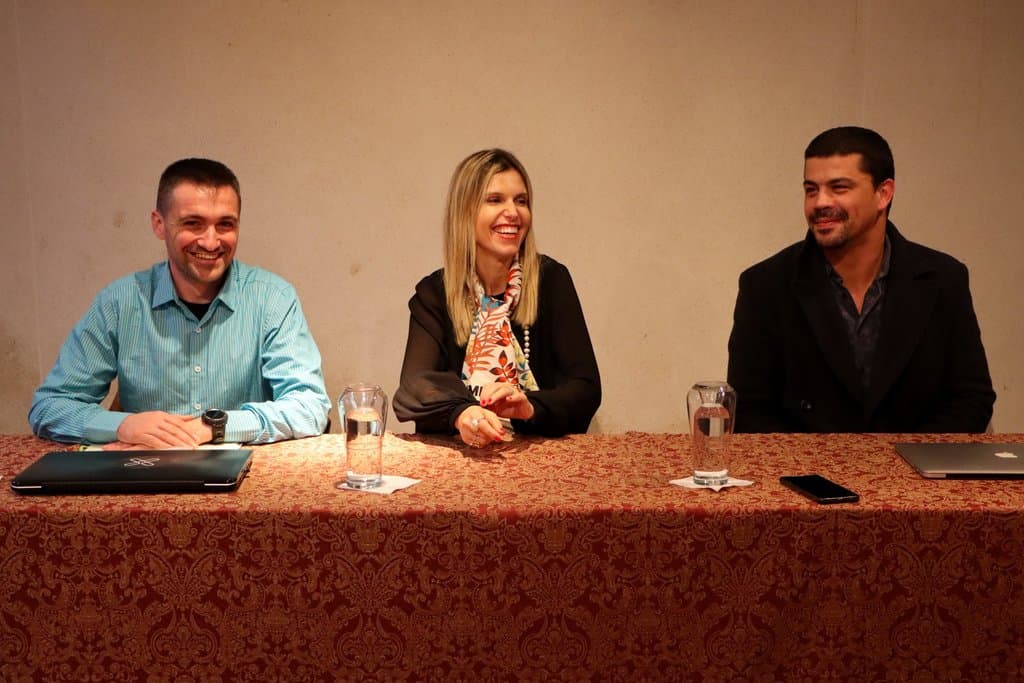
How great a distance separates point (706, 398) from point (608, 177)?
1989mm

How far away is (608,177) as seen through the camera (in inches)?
146

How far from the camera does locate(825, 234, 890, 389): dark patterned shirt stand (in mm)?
2691

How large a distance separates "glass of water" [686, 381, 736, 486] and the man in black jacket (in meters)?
0.88

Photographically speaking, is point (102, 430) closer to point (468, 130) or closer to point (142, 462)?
point (142, 462)

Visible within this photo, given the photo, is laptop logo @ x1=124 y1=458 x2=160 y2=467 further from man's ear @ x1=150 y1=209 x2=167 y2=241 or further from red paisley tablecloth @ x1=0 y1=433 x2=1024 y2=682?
man's ear @ x1=150 y1=209 x2=167 y2=241

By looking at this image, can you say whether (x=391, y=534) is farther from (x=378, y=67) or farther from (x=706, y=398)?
(x=378, y=67)

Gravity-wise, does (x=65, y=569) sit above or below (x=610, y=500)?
below

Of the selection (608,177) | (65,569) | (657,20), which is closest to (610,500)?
(65,569)

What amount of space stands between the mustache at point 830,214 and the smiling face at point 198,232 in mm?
1633

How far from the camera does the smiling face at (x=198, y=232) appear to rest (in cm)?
262

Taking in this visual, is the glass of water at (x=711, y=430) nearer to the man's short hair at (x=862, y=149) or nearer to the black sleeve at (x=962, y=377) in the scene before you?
the black sleeve at (x=962, y=377)

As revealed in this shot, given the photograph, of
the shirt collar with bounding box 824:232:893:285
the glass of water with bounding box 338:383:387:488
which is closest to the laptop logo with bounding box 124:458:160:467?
the glass of water with bounding box 338:383:387:488

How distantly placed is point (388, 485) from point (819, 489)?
79cm

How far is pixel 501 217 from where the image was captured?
2.65 meters
